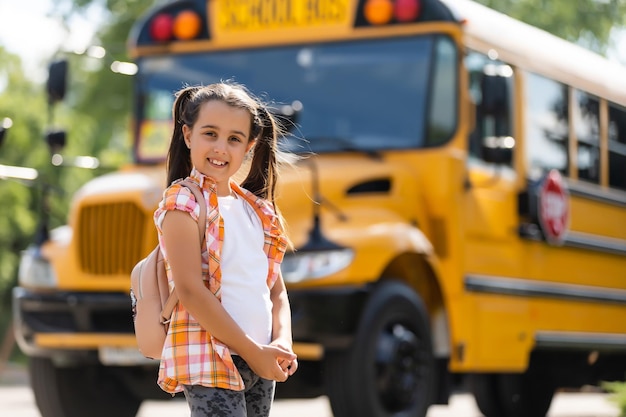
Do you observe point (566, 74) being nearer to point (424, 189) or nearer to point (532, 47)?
point (532, 47)

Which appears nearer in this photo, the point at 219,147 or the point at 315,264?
the point at 219,147

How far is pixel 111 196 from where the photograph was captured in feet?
26.0

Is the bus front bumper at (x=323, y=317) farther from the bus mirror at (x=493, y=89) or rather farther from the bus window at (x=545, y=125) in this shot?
the bus window at (x=545, y=125)

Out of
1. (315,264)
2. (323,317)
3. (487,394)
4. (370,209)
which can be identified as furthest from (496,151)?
(487,394)

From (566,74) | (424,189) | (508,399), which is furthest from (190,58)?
(508,399)

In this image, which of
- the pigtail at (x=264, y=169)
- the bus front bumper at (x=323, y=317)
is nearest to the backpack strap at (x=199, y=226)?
the pigtail at (x=264, y=169)

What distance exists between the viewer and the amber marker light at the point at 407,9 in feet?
26.0

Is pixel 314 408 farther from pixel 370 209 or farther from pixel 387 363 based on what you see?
pixel 387 363

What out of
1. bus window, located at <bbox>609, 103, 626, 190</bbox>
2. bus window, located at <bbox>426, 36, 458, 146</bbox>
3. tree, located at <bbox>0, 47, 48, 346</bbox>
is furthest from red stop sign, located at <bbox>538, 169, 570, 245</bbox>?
tree, located at <bbox>0, 47, 48, 346</bbox>

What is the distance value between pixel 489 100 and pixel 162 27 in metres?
1.92

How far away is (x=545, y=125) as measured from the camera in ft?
29.2

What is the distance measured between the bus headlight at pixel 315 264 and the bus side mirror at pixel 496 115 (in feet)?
3.54

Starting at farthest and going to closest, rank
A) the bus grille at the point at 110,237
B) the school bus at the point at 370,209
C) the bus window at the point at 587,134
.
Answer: the bus window at the point at 587,134 → the bus grille at the point at 110,237 → the school bus at the point at 370,209

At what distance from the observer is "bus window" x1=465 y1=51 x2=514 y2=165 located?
7.73 meters
